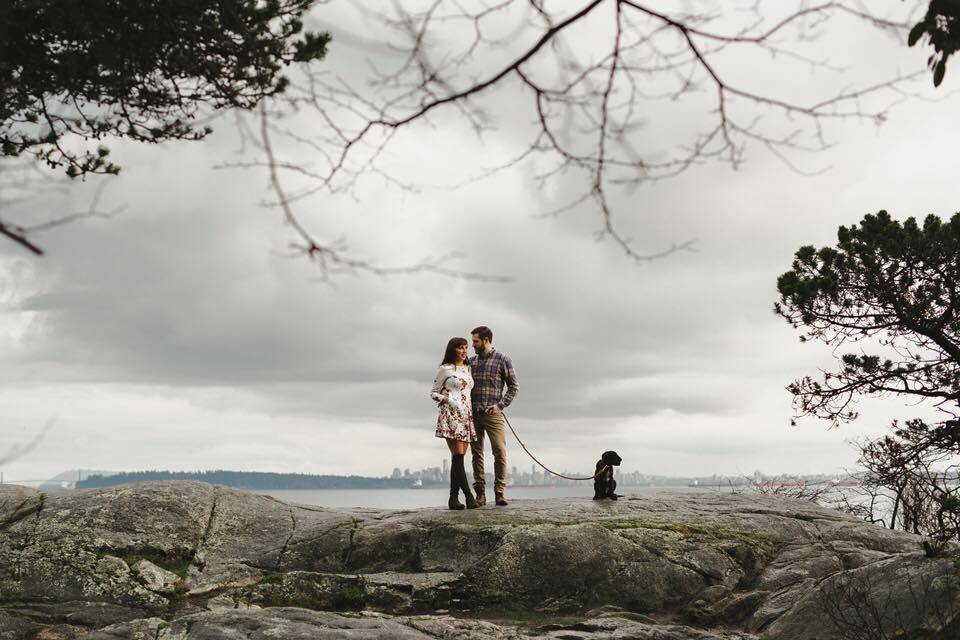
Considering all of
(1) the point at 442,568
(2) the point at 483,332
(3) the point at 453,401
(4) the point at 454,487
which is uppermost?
(2) the point at 483,332

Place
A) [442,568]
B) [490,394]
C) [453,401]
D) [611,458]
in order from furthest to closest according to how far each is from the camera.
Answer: [611,458]
[490,394]
[453,401]
[442,568]

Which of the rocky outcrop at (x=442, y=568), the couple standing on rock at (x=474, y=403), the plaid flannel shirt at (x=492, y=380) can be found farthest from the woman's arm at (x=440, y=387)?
the rocky outcrop at (x=442, y=568)

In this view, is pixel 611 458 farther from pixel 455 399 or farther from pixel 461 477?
pixel 455 399

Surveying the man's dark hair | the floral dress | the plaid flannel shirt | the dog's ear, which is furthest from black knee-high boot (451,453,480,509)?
the dog's ear

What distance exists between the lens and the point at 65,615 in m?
9.53

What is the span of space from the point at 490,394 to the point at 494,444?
83 cm

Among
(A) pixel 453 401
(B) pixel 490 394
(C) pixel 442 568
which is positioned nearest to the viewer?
(C) pixel 442 568

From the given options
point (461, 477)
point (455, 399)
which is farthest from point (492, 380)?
point (461, 477)

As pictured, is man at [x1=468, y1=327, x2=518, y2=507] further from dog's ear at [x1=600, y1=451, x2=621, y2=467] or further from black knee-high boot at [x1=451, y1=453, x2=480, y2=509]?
dog's ear at [x1=600, y1=451, x2=621, y2=467]

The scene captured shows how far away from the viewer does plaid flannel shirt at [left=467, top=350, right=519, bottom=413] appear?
1266 centimetres

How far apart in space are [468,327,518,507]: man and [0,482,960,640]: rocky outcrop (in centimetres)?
97

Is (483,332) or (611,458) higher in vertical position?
(483,332)

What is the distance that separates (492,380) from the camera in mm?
12672

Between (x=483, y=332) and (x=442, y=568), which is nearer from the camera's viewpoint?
(x=442, y=568)
